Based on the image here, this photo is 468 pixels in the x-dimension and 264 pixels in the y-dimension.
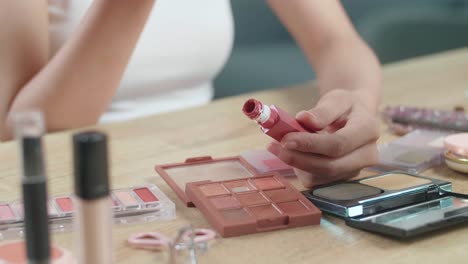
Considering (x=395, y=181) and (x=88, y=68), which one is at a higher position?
(x=88, y=68)

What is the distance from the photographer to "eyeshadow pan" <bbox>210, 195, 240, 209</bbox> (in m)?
0.59

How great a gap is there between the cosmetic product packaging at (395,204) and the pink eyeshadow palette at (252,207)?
2cm

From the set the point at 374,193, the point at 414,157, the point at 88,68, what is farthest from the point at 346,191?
the point at 88,68

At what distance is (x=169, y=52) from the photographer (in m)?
1.07

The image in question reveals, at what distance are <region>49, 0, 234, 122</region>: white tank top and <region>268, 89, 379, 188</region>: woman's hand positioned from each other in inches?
15.2

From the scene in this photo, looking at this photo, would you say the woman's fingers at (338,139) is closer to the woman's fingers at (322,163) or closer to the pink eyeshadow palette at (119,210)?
the woman's fingers at (322,163)

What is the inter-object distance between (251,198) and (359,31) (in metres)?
1.38

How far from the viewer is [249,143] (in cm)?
81

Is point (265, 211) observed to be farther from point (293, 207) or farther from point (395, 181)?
point (395, 181)

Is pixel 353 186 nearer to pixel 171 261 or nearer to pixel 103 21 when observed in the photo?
pixel 171 261

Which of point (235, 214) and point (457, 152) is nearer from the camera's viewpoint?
point (235, 214)

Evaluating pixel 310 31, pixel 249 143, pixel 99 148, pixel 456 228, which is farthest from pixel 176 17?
pixel 99 148

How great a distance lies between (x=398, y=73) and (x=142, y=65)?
0.40m

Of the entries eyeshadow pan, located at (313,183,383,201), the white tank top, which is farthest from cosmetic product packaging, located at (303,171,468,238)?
the white tank top
